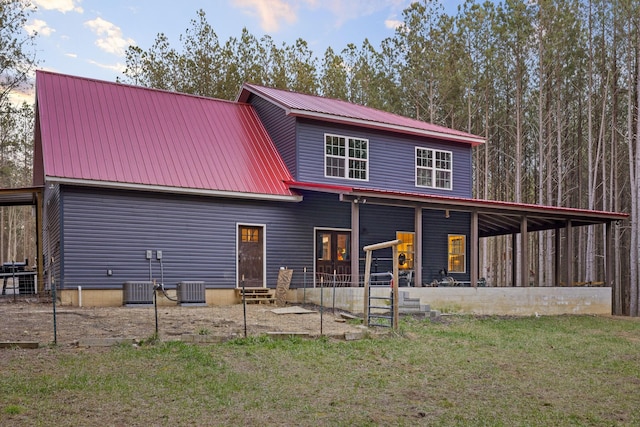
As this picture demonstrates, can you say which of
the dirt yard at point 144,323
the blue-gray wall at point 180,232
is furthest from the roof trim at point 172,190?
the dirt yard at point 144,323

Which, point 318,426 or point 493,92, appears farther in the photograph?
point 493,92

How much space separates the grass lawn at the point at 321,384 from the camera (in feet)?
21.6

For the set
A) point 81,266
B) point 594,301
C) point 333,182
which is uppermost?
point 333,182

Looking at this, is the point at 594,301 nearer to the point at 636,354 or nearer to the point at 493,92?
the point at 636,354

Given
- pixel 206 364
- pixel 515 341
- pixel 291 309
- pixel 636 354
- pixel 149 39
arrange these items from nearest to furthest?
pixel 206 364
pixel 636 354
pixel 515 341
pixel 291 309
pixel 149 39

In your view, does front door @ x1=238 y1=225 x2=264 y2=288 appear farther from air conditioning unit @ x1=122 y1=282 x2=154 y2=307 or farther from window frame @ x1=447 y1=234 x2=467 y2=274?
window frame @ x1=447 y1=234 x2=467 y2=274

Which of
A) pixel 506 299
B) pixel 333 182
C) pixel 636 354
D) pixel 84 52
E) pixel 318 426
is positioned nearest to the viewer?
pixel 318 426

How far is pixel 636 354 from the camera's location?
1216 centimetres

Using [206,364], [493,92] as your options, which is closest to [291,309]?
[206,364]

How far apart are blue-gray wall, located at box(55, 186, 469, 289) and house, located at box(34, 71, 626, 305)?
0.03 m

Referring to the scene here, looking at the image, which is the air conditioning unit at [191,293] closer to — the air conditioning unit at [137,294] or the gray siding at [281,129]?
the air conditioning unit at [137,294]

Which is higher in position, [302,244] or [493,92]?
[493,92]

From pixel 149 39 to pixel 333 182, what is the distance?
18821mm

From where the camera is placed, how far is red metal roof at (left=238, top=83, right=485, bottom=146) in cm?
2016
